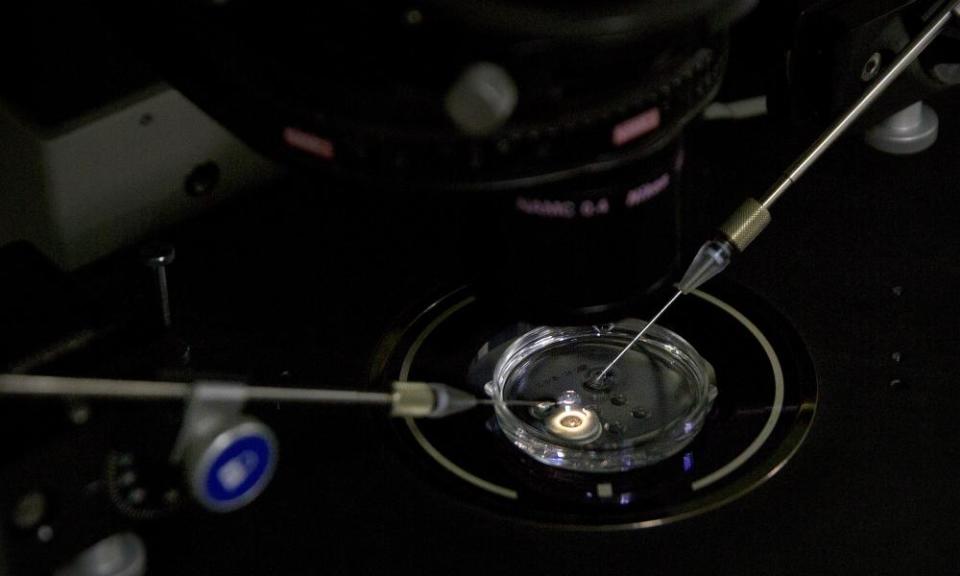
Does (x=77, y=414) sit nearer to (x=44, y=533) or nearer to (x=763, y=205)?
(x=44, y=533)

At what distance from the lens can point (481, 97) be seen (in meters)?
0.53

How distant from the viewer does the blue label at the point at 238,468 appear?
639 mm

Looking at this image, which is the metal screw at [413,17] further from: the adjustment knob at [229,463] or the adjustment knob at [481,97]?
the adjustment knob at [229,463]

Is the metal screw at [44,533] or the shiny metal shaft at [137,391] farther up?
the shiny metal shaft at [137,391]

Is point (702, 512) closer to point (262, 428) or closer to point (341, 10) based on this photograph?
point (262, 428)

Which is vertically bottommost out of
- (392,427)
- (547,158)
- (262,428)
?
(392,427)

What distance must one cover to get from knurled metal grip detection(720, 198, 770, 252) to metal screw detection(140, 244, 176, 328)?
347 mm

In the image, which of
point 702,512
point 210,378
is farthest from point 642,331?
point 210,378

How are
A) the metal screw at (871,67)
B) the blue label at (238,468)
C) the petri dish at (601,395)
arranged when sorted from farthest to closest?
the metal screw at (871,67)
the petri dish at (601,395)
the blue label at (238,468)

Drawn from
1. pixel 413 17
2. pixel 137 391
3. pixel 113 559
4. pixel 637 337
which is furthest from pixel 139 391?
pixel 637 337

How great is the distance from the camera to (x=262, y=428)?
2.15ft

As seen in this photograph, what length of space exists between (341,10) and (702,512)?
1.17 feet

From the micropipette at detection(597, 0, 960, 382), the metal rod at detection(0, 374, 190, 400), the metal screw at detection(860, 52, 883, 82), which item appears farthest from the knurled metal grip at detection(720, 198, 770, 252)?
the metal rod at detection(0, 374, 190, 400)

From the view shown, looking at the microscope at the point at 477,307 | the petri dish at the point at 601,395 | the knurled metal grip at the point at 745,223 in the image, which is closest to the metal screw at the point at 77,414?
the microscope at the point at 477,307
